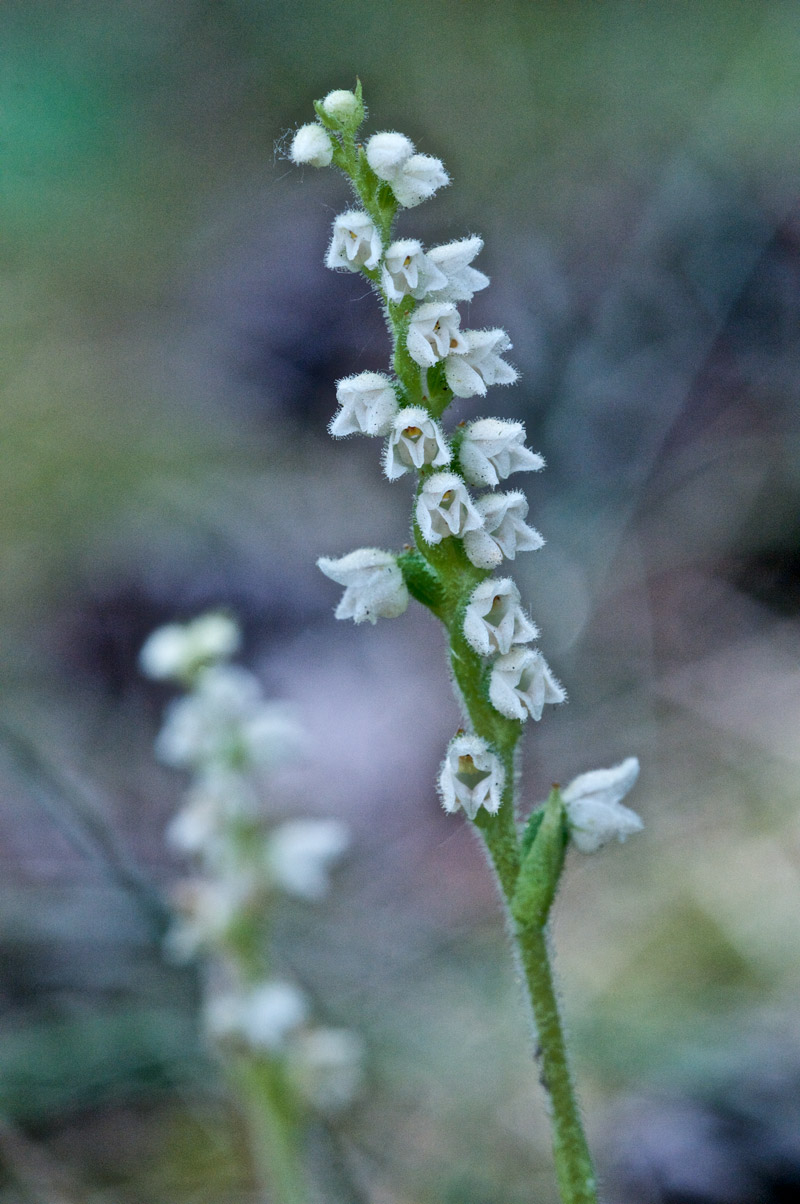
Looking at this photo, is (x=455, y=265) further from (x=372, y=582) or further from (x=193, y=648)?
(x=193, y=648)

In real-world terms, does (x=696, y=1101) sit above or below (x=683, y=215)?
below

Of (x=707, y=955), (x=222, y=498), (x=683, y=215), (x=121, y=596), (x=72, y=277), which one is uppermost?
(x=72, y=277)

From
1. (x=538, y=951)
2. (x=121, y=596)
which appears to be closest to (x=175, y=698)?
(x=121, y=596)

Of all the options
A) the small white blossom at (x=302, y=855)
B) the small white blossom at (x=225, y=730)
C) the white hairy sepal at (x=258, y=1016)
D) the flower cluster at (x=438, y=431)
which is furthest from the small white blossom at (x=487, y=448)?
the white hairy sepal at (x=258, y=1016)

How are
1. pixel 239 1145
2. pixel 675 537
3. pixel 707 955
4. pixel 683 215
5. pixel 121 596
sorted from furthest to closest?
pixel 683 215, pixel 121 596, pixel 675 537, pixel 707 955, pixel 239 1145

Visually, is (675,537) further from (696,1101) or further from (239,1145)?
(239,1145)

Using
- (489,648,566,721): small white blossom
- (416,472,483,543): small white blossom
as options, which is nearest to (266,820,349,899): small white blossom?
(489,648,566,721): small white blossom

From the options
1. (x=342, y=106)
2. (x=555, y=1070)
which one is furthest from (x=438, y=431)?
(x=555, y=1070)
